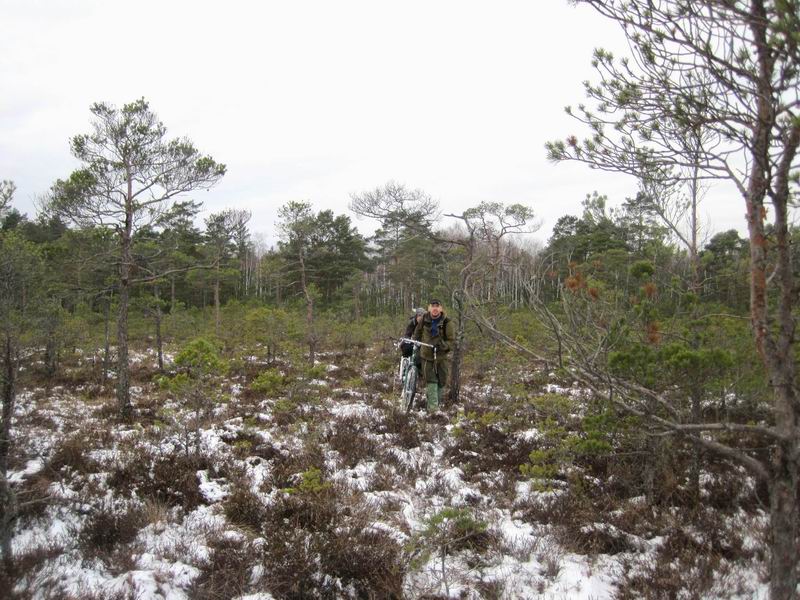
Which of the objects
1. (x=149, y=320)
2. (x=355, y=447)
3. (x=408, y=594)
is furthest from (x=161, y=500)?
(x=149, y=320)

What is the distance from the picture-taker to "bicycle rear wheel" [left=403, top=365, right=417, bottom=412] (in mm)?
8047

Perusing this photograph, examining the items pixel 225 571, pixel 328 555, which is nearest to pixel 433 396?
pixel 328 555

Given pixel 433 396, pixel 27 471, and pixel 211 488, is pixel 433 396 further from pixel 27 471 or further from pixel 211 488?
pixel 27 471

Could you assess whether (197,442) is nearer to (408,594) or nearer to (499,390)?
(408,594)

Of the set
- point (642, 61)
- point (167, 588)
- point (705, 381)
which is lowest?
point (167, 588)

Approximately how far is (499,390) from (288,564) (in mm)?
7413

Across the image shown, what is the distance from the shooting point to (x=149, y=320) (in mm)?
21156

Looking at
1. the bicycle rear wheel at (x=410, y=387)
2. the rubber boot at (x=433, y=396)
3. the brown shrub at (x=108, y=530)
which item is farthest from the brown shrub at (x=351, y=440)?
the brown shrub at (x=108, y=530)

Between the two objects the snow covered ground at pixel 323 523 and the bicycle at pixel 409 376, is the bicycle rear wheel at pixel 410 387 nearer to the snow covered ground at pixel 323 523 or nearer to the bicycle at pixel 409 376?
the bicycle at pixel 409 376

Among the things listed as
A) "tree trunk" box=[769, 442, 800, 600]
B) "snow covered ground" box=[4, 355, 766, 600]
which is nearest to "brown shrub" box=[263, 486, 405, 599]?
"snow covered ground" box=[4, 355, 766, 600]

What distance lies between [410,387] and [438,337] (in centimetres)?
109

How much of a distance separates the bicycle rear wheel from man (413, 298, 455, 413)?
210 millimetres

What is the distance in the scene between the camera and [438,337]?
7809 mm

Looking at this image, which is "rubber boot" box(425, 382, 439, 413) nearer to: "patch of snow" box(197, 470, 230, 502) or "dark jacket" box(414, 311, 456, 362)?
"dark jacket" box(414, 311, 456, 362)
